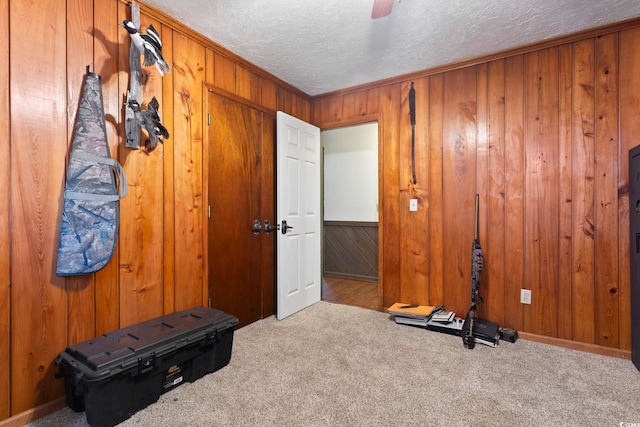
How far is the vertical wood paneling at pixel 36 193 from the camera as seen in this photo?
5.07ft

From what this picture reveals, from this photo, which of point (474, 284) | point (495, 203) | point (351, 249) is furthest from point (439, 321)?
point (351, 249)

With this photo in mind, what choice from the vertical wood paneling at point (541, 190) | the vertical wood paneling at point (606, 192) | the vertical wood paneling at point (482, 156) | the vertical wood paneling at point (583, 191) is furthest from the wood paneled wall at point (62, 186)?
the vertical wood paneling at point (606, 192)

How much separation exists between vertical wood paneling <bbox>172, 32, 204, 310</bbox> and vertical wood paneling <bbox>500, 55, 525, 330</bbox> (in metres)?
2.57

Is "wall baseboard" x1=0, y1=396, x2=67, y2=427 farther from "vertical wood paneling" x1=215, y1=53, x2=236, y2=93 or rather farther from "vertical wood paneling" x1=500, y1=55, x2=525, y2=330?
"vertical wood paneling" x1=500, y1=55, x2=525, y2=330

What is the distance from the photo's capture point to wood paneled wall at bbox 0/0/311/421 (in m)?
1.54

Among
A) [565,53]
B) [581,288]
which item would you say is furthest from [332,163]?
[581,288]

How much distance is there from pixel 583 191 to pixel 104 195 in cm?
333

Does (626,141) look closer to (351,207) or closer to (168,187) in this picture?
(351,207)

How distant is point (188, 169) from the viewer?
2.35 m

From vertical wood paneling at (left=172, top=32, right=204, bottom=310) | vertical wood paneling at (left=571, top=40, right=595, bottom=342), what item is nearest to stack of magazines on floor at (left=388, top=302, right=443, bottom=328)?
vertical wood paneling at (left=571, top=40, right=595, bottom=342)

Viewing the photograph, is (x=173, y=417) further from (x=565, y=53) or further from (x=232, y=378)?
(x=565, y=53)

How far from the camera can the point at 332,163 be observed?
5.07 m

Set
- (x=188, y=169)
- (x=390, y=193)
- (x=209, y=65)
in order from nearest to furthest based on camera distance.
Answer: (x=188, y=169), (x=209, y=65), (x=390, y=193)

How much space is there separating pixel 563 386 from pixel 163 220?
280 centimetres
